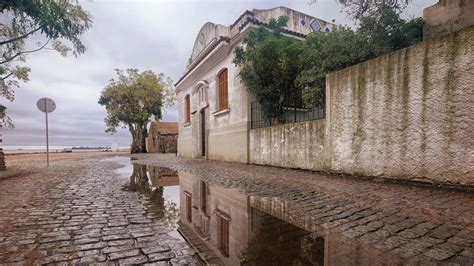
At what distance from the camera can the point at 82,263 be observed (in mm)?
1839

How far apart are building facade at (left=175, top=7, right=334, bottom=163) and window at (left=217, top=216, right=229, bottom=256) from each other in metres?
7.43

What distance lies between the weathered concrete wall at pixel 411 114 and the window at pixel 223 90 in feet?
23.0

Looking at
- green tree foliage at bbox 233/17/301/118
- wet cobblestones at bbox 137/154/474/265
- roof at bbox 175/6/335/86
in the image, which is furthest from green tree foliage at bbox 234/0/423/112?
wet cobblestones at bbox 137/154/474/265

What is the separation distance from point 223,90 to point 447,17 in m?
9.08

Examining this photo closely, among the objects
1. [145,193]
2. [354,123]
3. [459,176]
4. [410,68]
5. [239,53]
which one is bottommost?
[145,193]

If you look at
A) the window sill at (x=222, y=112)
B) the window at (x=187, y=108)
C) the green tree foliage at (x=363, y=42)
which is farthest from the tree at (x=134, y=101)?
the green tree foliage at (x=363, y=42)

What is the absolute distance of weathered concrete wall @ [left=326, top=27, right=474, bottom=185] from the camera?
4.05 metres

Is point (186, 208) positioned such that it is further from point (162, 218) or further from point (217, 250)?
point (217, 250)

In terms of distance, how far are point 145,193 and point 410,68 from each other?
5833 millimetres

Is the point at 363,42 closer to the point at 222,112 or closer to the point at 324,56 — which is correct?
the point at 324,56

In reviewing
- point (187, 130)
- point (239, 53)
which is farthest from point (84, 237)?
point (187, 130)

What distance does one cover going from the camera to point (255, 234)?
2438 mm

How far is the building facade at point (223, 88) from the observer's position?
10688 millimetres

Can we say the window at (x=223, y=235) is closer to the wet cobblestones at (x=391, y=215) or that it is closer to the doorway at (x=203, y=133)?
the wet cobblestones at (x=391, y=215)
